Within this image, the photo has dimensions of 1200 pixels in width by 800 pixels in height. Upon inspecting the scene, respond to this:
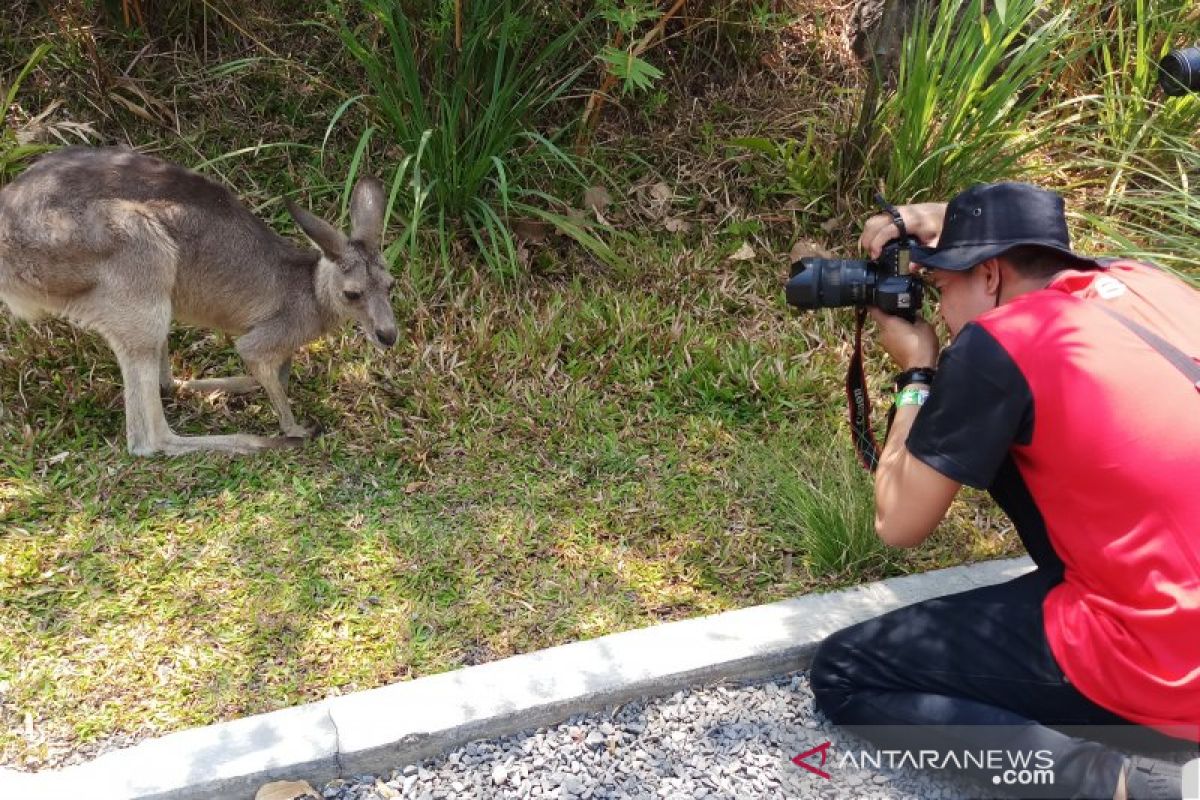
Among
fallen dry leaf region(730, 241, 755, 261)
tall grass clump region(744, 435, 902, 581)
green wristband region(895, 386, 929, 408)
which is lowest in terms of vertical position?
tall grass clump region(744, 435, 902, 581)

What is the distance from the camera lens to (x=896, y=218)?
302 centimetres

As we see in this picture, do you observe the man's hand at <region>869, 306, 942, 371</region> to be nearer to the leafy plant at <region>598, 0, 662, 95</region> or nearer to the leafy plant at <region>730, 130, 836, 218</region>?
the leafy plant at <region>598, 0, 662, 95</region>

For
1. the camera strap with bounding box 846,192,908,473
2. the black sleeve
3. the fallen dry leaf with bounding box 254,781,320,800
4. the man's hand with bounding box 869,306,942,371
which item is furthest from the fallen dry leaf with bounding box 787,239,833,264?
the fallen dry leaf with bounding box 254,781,320,800

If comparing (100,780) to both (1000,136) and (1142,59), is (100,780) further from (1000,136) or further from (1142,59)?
(1142,59)

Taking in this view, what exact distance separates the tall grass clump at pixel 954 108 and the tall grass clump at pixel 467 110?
1.34m

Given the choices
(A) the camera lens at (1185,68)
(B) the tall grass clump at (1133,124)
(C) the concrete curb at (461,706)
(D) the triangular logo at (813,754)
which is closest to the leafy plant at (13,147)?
(C) the concrete curb at (461,706)

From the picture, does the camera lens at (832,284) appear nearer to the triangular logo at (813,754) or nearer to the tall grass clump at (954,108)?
the triangular logo at (813,754)

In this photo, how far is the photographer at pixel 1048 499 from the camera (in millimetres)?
2281

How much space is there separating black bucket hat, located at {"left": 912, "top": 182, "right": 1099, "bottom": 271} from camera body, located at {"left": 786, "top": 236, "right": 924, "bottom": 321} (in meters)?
0.21

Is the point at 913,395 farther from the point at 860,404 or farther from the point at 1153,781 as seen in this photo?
the point at 1153,781

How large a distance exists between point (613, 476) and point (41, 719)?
74.5 inches

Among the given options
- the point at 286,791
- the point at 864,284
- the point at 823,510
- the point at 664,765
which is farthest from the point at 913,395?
the point at 286,791

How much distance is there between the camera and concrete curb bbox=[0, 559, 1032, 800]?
250 centimetres

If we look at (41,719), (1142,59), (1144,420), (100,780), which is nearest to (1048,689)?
(1144,420)
